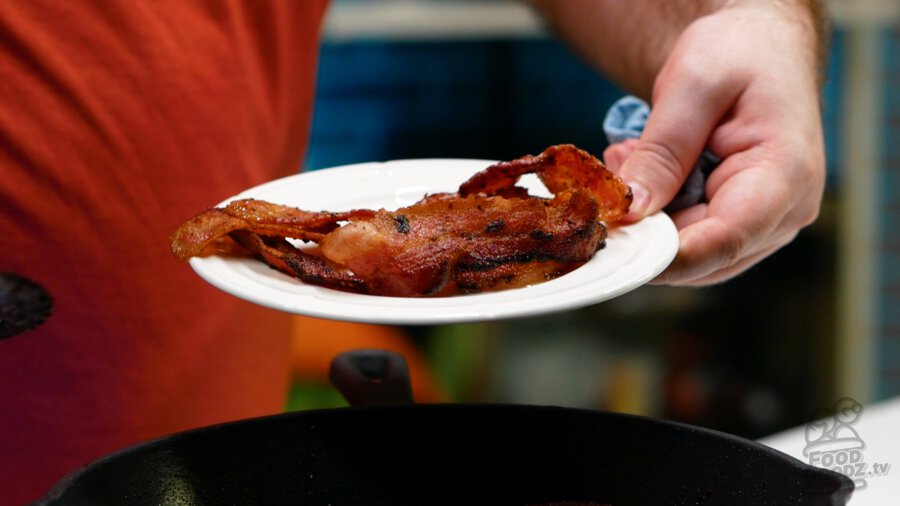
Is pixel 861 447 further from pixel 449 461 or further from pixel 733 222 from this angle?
pixel 449 461

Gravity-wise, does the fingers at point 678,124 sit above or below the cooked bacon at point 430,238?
above

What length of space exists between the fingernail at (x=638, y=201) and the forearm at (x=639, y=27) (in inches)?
13.0

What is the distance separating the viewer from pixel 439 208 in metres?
0.76

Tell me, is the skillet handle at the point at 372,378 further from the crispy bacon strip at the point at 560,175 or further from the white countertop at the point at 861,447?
the white countertop at the point at 861,447

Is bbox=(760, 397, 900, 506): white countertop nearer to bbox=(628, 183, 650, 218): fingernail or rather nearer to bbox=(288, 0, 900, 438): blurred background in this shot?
bbox=(628, 183, 650, 218): fingernail

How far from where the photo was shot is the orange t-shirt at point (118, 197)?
968 millimetres

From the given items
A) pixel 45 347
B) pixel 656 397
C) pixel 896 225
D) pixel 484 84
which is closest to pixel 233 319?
pixel 45 347

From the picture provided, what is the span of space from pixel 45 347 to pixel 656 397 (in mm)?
1668

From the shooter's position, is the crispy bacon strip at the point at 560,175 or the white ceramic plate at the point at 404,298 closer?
the white ceramic plate at the point at 404,298

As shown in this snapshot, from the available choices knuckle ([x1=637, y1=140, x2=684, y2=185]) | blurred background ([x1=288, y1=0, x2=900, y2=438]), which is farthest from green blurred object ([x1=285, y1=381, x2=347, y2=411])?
knuckle ([x1=637, y1=140, x2=684, y2=185])

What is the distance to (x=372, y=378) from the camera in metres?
0.86

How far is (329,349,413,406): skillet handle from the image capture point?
2.76 feet

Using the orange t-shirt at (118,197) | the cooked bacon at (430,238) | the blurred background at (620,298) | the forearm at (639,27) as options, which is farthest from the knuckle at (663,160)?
the blurred background at (620,298)

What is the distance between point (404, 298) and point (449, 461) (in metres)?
0.19
